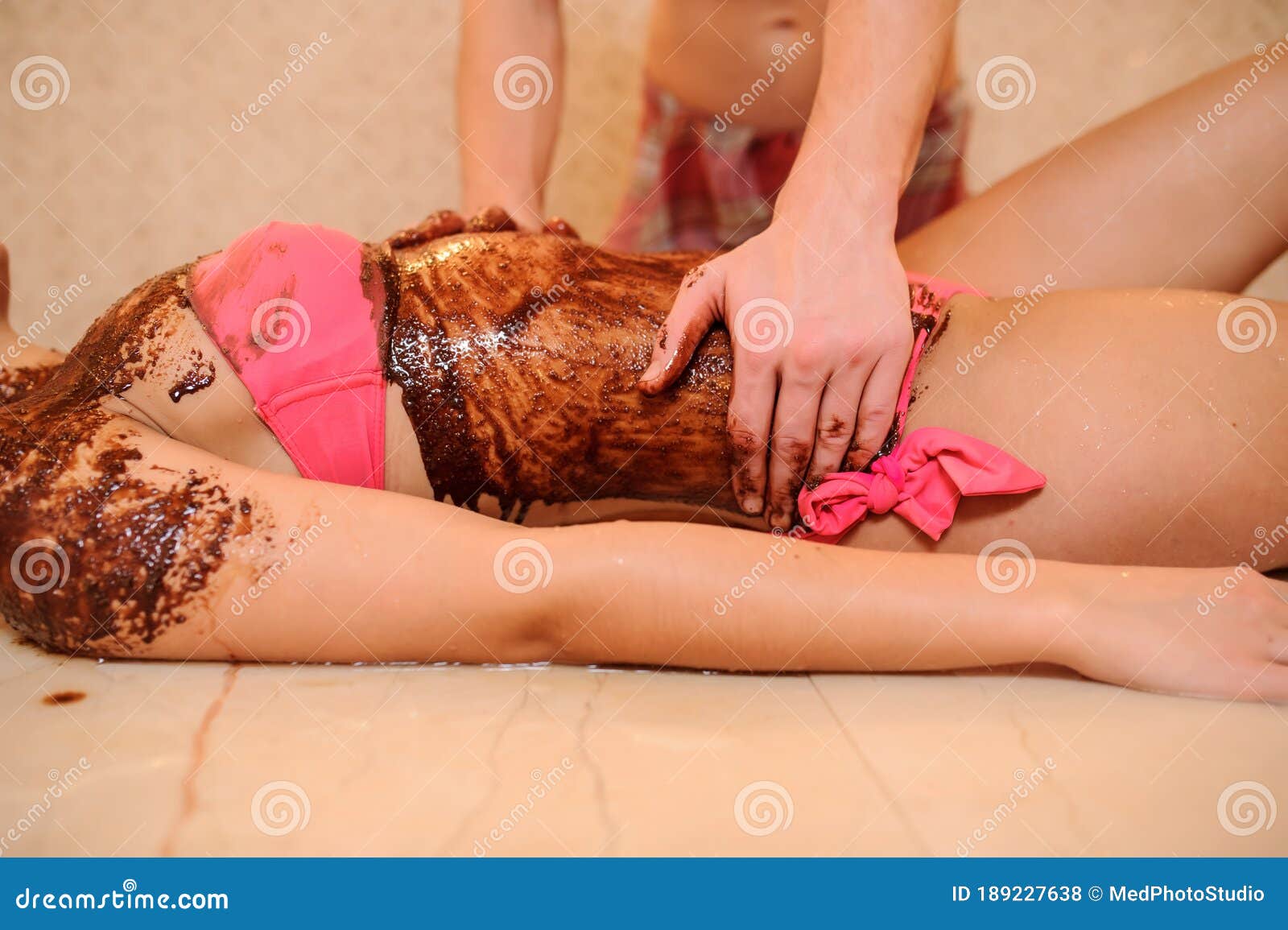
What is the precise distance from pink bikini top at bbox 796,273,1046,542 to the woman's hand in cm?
12

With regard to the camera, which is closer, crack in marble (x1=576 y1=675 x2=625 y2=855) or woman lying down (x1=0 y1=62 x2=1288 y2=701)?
crack in marble (x1=576 y1=675 x2=625 y2=855)

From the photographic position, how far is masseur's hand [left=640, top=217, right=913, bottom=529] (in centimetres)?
76

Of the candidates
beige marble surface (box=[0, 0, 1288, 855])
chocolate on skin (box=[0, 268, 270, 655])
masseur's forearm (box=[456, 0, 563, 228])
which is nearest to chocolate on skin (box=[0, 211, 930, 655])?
chocolate on skin (box=[0, 268, 270, 655])

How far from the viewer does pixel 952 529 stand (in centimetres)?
82

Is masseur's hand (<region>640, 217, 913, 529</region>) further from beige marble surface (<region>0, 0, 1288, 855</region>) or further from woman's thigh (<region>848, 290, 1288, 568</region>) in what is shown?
beige marble surface (<region>0, 0, 1288, 855</region>)

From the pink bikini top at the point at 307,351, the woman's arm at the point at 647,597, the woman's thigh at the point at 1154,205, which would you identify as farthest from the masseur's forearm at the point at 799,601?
the woman's thigh at the point at 1154,205

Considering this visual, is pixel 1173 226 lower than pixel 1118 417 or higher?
higher

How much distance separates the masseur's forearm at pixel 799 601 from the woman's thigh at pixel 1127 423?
8 cm

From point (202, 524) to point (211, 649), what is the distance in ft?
0.37

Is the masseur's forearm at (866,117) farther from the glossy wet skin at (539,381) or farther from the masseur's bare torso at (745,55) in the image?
the masseur's bare torso at (745,55)

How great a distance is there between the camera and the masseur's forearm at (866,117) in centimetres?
79

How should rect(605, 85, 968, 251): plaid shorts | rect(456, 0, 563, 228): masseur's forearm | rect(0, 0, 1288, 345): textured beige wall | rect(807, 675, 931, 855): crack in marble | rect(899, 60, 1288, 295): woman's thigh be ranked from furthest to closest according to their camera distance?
rect(0, 0, 1288, 345): textured beige wall, rect(605, 85, 968, 251): plaid shorts, rect(456, 0, 563, 228): masseur's forearm, rect(899, 60, 1288, 295): woman's thigh, rect(807, 675, 931, 855): crack in marble

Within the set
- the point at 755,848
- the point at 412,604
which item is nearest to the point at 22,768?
the point at 412,604

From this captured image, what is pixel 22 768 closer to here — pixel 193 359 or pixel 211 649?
pixel 211 649
